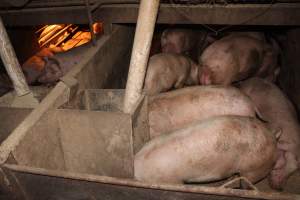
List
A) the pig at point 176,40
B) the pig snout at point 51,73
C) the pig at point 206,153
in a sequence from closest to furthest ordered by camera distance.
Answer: the pig at point 206,153
the pig snout at point 51,73
the pig at point 176,40

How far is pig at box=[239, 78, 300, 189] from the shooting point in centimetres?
326

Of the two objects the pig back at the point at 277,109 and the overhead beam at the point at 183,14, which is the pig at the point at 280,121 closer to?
the pig back at the point at 277,109

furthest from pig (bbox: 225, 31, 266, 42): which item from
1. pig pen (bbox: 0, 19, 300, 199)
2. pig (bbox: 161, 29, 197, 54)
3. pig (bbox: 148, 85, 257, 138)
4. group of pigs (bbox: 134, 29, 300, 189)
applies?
pig pen (bbox: 0, 19, 300, 199)

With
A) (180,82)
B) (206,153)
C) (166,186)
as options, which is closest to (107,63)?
(180,82)

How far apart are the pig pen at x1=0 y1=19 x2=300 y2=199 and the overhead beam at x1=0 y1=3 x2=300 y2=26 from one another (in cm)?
80

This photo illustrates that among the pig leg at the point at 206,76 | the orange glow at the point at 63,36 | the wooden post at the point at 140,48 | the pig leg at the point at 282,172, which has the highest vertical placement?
the wooden post at the point at 140,48

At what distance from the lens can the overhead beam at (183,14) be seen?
336 cm

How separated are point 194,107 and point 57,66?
212 centimetres

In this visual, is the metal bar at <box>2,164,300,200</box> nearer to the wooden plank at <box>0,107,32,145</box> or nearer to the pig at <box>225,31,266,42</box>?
the wooden plank at <box>0,107,32,145</box>

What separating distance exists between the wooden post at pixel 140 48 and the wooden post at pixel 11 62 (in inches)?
41.8

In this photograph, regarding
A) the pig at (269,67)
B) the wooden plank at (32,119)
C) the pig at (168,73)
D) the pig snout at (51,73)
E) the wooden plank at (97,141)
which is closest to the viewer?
the wooden plank at (32,119)

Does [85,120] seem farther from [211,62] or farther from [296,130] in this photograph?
[296,130]

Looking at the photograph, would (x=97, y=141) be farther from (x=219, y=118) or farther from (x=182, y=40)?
(x=182, y=40)

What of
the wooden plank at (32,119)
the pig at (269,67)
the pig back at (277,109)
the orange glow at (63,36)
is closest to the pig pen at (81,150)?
the wooden plank at (32,119)
